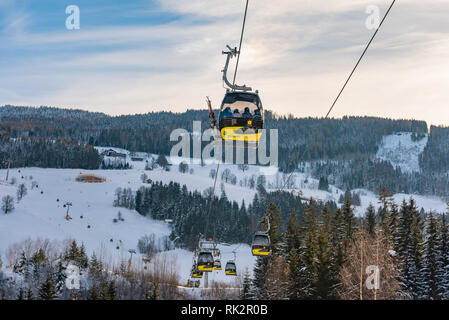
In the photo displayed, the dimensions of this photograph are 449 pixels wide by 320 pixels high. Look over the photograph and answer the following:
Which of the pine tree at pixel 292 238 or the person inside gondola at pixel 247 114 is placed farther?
the pine tree at pixel 292 238

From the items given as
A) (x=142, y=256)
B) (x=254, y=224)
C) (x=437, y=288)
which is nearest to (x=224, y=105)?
(x=437, y=288)

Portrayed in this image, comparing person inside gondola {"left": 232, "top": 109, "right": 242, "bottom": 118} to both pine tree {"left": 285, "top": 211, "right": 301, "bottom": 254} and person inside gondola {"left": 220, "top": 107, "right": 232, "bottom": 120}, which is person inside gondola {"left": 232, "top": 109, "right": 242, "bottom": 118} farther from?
pine tree {"left": 285, "top": 211, "right": 301, "bottom": 254}

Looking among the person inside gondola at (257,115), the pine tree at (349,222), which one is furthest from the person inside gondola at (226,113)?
the pine tree at (349,222)

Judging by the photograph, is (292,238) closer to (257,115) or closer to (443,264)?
(443,264)

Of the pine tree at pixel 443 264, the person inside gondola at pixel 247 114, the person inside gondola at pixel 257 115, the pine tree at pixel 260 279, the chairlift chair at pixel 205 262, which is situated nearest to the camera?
the person inside gondola at pixel 247 114

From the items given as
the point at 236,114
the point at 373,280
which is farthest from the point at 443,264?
the point at 236,114

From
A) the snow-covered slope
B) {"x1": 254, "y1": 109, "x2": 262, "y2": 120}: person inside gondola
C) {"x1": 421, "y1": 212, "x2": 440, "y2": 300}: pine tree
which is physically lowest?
the snow-covered slope

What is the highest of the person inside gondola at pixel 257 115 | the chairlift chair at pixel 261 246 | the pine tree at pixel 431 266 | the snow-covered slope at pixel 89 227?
the person inside gondola at pixel 257 115

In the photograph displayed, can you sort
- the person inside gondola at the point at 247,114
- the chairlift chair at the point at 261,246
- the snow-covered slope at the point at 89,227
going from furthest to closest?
the snow-covered slope at the point at 89,227 < the chairlift chair at the point at 261,246 < the person inside gondola at the point at 247,114

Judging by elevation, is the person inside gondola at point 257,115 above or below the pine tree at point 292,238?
above

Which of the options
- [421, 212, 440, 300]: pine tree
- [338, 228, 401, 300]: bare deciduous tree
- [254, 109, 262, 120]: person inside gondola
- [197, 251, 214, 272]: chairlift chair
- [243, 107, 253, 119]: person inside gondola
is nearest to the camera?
[243, 107, 253, 119]: person inside gondola

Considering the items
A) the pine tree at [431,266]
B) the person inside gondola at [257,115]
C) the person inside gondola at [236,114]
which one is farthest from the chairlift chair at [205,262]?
the pine tree at [431,266]

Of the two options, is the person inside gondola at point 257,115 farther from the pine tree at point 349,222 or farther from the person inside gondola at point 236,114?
the pine tree at point 349,222

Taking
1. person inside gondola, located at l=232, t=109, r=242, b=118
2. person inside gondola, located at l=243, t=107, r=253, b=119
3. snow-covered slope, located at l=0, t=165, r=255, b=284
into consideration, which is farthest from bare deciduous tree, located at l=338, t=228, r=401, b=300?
snow-covered slope, located at l=0, t=165, r=255, b=284
